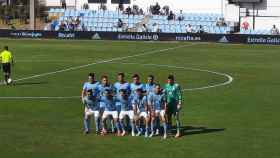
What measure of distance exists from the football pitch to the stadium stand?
2423 cm

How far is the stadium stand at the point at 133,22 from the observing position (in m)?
82.2

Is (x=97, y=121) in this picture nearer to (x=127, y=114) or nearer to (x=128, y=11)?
(x=127, y=114)

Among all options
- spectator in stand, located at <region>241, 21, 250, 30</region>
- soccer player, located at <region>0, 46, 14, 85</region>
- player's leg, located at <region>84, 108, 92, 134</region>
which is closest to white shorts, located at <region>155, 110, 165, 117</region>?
player's leg, located at <region>84, 108, 92, 134</region>

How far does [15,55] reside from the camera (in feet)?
176

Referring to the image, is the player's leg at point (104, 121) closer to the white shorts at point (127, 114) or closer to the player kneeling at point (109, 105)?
the player kneeling at point (109, 105)

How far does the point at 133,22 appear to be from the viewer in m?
85.2

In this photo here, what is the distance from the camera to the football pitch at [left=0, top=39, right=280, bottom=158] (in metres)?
18.7

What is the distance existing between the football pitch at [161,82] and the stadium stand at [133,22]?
954 inches

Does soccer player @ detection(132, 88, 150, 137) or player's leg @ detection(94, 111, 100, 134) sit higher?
soccer player @ detection(132, 88, 150, 137)

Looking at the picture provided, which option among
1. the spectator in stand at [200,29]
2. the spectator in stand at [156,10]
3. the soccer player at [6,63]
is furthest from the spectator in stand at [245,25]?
the soccer player at [6,63]

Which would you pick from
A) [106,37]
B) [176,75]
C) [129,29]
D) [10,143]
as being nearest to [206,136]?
[10,143]

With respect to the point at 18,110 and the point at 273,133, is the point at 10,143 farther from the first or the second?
the point at 273,133

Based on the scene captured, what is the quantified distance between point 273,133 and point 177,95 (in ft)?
11.3

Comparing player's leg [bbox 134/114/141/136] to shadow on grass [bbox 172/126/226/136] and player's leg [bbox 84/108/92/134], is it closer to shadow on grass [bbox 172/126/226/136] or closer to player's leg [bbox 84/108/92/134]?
shadow on grass [bbox 172/126/226/136]
